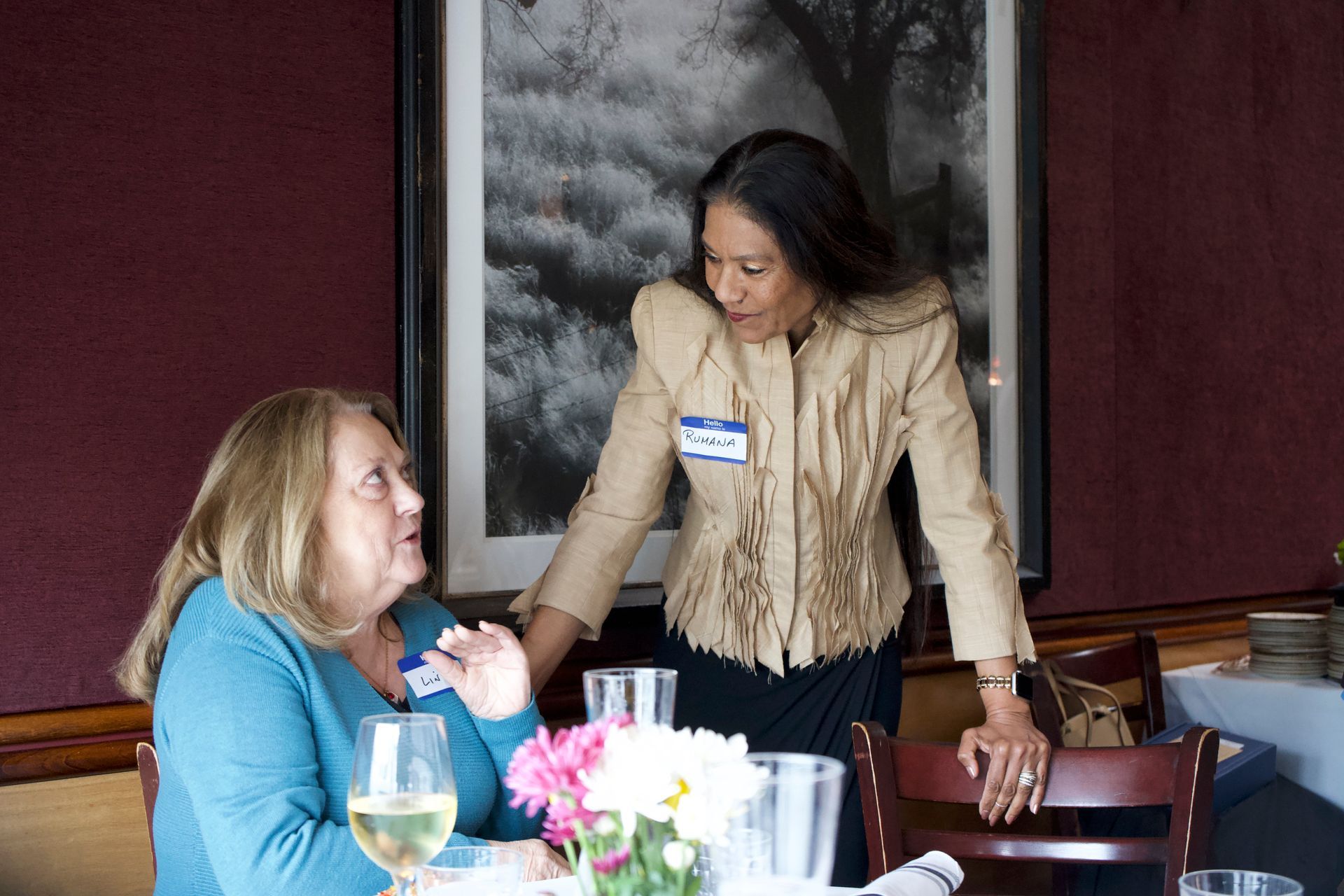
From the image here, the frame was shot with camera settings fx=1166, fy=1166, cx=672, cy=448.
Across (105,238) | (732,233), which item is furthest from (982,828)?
(105,238)

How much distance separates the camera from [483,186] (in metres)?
2.41

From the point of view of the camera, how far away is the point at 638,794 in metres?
0.74

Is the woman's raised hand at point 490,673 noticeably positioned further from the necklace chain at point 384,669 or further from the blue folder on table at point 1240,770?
the blue folder on table at point 1240,770

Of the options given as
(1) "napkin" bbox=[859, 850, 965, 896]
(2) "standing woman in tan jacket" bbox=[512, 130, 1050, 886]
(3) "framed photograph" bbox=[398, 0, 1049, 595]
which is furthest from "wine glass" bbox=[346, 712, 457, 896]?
(3) "framed photograph" bbox=[398, 0, 1049, 595]

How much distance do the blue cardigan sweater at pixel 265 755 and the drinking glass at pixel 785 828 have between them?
71 centimetres

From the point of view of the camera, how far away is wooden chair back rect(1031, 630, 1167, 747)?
2.75 m

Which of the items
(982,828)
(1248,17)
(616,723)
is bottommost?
(982,828)

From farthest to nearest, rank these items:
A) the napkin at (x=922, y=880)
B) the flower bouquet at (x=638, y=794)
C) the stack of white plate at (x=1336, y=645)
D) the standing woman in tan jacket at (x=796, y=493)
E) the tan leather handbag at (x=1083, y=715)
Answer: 1. the stack of white plate at (x=1336, y=645)
2. the tan leather handbag at (x=1083, y=715)
3. the standing woman in tan jacket at (x=796, y=493)
4. the napkin at (x=922, y=880)
5. the flower bouquet at (x=638, y=794)

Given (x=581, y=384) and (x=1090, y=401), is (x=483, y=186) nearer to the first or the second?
(x=581, y=384)

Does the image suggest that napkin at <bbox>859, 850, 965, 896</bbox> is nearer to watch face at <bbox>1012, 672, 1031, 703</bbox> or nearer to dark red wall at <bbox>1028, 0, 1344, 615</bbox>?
watch face at <bbox>1012, 672, 1031, 703</bbox>

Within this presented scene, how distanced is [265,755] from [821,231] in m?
1.17

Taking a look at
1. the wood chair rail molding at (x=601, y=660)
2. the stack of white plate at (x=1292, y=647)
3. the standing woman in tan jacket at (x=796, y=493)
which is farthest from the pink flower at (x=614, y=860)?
the stack of white plate at (x=1292, y=647)

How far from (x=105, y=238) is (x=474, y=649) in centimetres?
106

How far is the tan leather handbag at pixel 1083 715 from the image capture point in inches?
106
